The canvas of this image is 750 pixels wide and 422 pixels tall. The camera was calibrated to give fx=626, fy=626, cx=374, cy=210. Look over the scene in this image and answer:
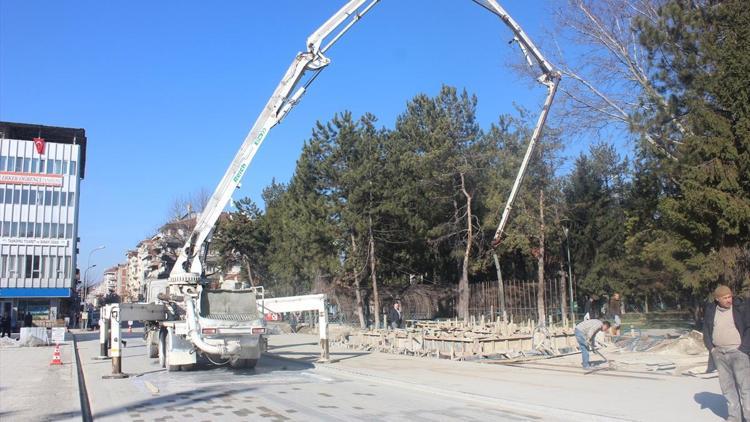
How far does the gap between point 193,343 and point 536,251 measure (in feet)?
98.1

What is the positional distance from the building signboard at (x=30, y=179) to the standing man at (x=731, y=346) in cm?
7310

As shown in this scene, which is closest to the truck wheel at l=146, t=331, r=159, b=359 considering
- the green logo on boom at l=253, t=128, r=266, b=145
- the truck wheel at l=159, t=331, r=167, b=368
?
the truck wheel at l=159, t=331, r=167, b=368

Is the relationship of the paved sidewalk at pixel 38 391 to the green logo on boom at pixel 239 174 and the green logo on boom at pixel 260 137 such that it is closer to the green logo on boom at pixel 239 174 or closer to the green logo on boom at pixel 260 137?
the green logo on boom at pixel 239 174

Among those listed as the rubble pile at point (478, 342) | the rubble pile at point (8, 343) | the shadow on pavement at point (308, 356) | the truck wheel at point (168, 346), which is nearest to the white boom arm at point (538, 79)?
the rubble pile at point (478, 342)

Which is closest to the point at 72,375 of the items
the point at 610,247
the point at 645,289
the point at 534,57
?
the point at 534,57

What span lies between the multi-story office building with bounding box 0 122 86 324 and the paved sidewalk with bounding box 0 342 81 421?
169 ft

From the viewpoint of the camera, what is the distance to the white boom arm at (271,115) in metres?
19.3

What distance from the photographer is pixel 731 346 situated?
8.13m

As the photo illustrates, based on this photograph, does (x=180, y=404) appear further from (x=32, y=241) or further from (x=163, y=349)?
(x=32, y=241)

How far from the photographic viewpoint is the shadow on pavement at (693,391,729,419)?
9.38m

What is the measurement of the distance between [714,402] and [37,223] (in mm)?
72140

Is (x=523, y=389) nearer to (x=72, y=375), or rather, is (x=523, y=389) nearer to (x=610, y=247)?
(x=72, y=375)

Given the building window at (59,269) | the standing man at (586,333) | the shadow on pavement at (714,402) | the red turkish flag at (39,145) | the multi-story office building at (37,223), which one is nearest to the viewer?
the shadow on pavement at (714,402)

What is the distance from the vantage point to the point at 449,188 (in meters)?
41.8
